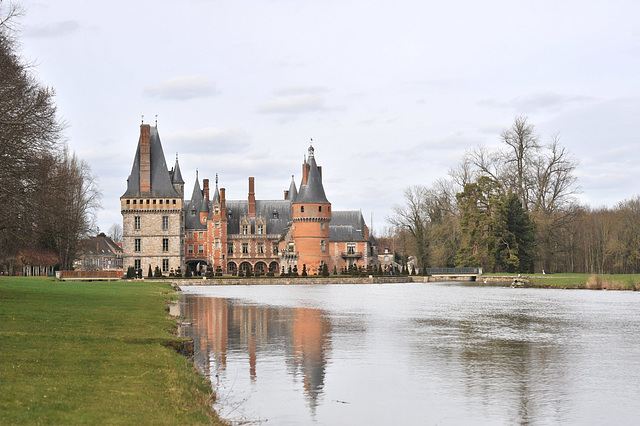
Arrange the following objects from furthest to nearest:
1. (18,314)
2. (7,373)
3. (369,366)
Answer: (18,314) → (369,366) → (7,373)

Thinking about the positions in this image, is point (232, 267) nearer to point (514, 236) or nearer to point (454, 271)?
point (454, 271)

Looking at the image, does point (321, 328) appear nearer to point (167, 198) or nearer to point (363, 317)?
point (363, 317)

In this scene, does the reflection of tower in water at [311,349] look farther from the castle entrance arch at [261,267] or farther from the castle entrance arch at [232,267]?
the castle entrance arch at [261,267]

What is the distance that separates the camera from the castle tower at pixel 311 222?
76.8 m

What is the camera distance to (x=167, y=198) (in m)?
75.2

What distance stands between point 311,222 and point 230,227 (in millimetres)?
16805

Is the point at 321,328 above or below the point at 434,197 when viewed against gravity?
below

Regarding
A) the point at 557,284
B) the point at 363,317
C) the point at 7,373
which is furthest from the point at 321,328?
the point at 557,284

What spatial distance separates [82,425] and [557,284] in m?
45.1

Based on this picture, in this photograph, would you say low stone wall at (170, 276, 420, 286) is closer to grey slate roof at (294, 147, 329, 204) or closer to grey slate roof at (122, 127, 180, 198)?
grey slate roof at (294, 147, 329, 204)

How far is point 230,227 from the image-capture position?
9038 cm

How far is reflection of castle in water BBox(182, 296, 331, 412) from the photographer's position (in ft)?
45.4

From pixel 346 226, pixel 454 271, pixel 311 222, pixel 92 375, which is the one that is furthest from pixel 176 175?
pixel 92 375

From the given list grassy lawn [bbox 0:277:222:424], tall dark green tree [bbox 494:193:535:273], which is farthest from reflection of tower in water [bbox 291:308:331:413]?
tall dark green tree [bbox 494:193:535:273]
